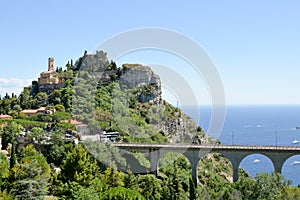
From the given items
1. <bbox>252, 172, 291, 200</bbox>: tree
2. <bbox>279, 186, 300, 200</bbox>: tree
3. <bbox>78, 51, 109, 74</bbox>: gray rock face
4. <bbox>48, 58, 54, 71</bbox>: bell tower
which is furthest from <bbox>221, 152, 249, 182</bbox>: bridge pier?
<bbox>48, 58, 54, 71</bbox>: bell tower

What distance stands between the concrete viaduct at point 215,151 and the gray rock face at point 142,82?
1644cm

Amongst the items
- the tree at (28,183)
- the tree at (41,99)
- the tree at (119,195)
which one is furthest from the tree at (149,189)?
the tree at (41,99)

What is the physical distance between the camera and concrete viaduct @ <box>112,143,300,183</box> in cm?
2681

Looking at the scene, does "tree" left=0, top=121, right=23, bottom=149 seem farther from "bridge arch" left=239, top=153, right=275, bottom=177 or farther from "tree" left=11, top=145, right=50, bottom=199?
"bridge arch" left=239, top=153, right=275, bottom=177

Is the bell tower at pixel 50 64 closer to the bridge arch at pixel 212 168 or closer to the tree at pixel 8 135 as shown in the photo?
the tree at pixel 8 135

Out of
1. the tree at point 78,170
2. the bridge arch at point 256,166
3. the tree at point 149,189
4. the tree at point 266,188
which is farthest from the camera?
the bridge arch at point 256,166

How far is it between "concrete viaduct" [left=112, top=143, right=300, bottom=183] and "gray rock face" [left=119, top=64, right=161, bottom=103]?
1644 centimetres

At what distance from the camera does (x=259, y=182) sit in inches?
728

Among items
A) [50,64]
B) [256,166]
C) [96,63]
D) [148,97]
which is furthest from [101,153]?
[256,166]

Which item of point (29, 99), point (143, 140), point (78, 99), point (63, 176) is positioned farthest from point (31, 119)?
point (63, 176)

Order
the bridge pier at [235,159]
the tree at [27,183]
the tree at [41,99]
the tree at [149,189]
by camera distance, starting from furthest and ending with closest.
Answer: the tree at [41,99], the bridge pier at [235,159], the tree at [149,189], the tree at [27,183]

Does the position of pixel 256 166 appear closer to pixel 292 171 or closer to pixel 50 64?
pixel 292 171

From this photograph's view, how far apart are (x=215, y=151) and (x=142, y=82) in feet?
69.4

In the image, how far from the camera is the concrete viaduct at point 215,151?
26.8 meters
